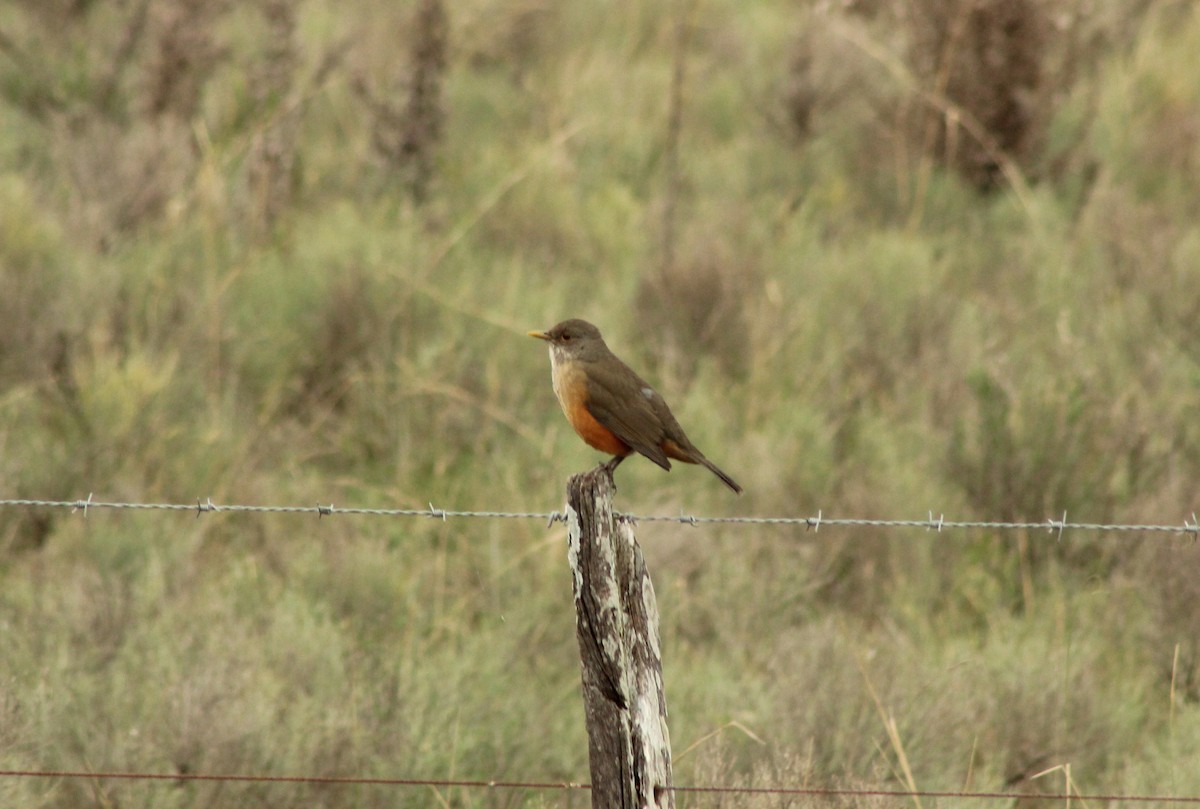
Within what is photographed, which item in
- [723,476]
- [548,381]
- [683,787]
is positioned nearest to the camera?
[683,787]

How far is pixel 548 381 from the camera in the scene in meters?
8.16

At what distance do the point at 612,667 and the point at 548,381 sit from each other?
15.4 ft

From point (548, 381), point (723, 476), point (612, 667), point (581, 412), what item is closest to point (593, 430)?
point (581, 412)

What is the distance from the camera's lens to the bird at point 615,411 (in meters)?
4.71

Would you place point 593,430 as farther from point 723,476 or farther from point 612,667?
point 612,667

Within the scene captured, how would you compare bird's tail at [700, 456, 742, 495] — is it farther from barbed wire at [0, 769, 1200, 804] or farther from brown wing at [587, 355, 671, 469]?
barbed wire at [0, 769, 1200, 804]

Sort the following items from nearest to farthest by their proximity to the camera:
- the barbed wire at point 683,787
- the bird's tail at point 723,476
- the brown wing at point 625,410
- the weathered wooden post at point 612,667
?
the weathered wooden post at point 612,667, the barbed wire at point 683,787, the bird's tail at point 723,476, the brown wing at point 625,410

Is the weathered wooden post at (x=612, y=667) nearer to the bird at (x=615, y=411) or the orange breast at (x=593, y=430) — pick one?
the bird at (x=615, y=411)

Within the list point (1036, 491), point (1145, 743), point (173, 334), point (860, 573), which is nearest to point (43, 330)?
point (173, 334)

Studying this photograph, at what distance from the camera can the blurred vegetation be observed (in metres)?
5.41

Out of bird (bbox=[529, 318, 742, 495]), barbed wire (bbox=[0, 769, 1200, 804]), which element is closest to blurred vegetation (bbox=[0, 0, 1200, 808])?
barbed wire (bbox=[0, 769, 1200, 804])

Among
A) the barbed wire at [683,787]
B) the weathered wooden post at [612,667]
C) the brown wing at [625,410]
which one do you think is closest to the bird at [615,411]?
the brown wing at [625,410]

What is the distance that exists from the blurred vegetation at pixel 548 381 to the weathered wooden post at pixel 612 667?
1149 millimetres

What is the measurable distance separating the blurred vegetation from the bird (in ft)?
3.44
